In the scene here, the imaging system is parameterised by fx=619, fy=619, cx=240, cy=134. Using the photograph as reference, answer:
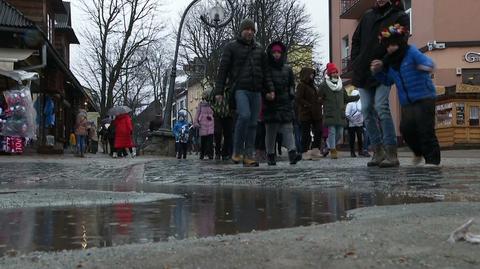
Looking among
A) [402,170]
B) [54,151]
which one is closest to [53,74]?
[54,151]

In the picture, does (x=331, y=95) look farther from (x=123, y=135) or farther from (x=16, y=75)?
(x=16, y=75)

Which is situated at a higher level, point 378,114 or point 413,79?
point 413,79

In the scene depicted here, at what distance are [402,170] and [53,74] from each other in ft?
61.6

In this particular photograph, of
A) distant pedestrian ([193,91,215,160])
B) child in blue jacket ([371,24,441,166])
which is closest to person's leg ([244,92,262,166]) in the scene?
child in blue jacket ([371,24,441,166])

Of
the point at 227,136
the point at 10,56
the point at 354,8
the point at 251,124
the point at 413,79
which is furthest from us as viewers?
the point at 354,8

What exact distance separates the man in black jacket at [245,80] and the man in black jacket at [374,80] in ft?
4.79

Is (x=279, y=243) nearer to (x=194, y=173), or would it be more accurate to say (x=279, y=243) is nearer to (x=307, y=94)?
(x=194, y=173)

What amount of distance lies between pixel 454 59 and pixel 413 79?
21.0m

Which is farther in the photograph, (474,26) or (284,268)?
(474,26)

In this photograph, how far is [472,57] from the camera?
26.5 m

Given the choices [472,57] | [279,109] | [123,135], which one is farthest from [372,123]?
[472,57]

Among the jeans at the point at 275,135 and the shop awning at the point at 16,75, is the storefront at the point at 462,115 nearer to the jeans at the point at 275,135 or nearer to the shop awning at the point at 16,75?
the shop awning at the point at 16,75

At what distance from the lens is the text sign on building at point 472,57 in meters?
26.4

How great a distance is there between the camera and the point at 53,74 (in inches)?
918
